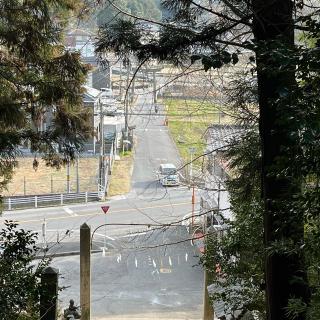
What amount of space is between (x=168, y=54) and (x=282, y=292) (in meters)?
1.48

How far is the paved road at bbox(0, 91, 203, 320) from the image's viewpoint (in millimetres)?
8305

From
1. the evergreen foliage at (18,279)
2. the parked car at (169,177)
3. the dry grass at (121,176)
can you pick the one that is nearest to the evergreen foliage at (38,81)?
the parked car at (169,177)

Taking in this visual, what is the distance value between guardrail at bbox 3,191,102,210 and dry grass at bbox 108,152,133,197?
75 cm

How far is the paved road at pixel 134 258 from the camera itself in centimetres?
830

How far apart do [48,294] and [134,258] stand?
7.39 m

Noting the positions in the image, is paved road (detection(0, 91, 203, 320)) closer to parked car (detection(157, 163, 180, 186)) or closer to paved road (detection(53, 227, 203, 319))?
paved road (detection(53, 227, 203, 319))

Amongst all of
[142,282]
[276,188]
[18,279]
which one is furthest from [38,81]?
[142,282]

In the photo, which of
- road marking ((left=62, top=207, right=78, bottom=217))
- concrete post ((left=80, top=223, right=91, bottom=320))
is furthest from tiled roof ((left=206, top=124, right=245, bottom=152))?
road marking ((left=62, top=207, right=78, bottom=217))

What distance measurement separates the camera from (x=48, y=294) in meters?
3.57

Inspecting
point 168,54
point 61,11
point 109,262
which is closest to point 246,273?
→ point 168,54

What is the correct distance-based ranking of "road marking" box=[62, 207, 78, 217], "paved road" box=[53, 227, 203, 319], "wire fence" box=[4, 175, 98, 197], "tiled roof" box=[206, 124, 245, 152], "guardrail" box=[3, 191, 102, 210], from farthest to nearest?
"wire fence" box=[4, 175, 98, 197], "guardrail" box=[3, 191, 102, 210], "road marking" box=[62, 207, 78, 217], "paved road" box=[53, 227, 203, 319], "tiled roof" box=[206, 124, 245, 152]

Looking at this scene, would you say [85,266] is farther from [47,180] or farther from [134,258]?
[47,180]

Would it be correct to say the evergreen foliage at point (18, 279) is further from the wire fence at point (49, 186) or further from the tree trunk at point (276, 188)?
the wire fence at point (49, 186)

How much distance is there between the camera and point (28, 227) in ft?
41.0
